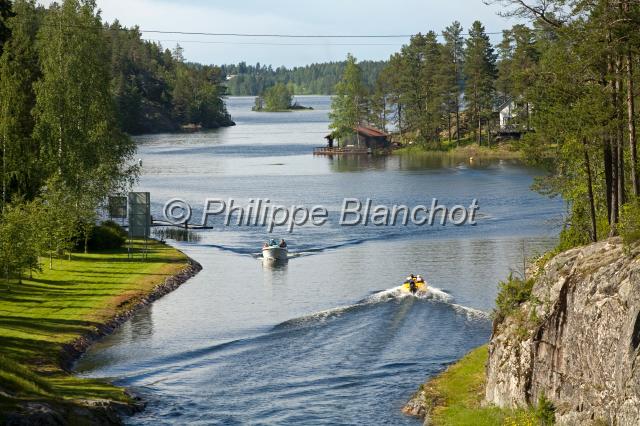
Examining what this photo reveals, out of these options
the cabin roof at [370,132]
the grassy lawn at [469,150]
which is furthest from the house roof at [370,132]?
the grassy lawn at [469,150]

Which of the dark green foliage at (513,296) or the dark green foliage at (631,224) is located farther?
the dark green foliage at (513,296)

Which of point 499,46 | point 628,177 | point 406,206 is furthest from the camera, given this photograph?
point 499,46

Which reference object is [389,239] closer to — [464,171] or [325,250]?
[325,250]

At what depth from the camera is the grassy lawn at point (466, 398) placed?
102 ft

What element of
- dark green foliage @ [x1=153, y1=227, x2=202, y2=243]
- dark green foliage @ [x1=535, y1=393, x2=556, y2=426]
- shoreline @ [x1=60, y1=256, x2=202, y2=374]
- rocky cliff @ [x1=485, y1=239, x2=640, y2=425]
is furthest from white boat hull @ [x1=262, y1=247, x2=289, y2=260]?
dark green foliage @ [x1=535, y1=393, x2=556, y2=426]

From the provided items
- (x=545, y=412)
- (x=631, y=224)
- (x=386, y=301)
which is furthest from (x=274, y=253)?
(x=631, y=224)

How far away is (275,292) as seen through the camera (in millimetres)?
60438

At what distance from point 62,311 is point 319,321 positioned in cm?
1402

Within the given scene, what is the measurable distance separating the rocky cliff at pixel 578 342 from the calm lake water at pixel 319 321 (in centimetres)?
552

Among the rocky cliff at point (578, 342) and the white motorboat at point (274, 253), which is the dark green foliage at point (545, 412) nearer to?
the rocky cliff at point (578, 342)

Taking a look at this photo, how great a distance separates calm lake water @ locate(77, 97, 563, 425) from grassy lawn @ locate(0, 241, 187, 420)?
71.3 inches

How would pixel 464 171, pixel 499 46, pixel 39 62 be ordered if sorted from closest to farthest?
pixel 39 62
pixel 464 171
pixel 499 46

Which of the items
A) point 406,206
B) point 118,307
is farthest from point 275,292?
point 406,206

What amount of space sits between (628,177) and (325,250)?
31.8m
